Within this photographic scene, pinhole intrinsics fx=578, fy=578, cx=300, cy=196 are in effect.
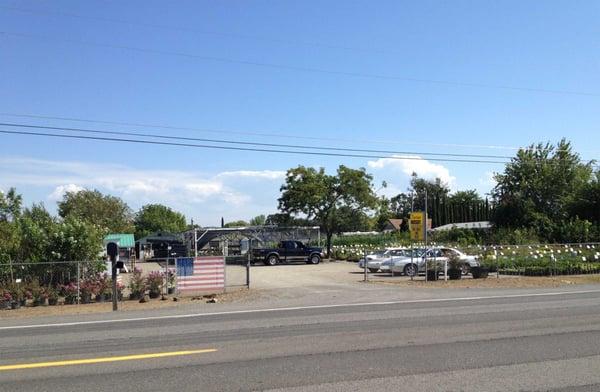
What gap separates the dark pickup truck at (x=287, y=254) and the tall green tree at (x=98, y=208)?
3385 cm

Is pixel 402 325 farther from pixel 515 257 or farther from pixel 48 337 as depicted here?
pixel 515 257

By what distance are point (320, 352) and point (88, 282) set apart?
45.5 feet

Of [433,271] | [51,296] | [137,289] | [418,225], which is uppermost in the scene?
[418,225]


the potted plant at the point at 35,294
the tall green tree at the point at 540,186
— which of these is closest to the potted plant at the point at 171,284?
the potted plant at the point at 35,294

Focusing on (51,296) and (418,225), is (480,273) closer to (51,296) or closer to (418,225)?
(418,225)

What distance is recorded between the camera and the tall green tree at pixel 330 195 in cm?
5194

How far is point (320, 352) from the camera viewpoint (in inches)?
352

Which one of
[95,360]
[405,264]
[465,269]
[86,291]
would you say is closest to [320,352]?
[95,360]

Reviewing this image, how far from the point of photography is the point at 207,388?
22.2ft

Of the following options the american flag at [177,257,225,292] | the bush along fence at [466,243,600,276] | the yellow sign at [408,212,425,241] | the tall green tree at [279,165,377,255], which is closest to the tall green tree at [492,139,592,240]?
the tall green tree at [279,165,377,255]

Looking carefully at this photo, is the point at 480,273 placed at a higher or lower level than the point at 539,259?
lower

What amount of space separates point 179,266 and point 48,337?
33.5 feet

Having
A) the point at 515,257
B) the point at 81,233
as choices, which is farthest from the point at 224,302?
the point at 515,257

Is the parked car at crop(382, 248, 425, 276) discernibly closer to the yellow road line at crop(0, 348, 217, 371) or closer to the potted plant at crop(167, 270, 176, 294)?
the potted plant at crop(167, 270, 176, 294)
